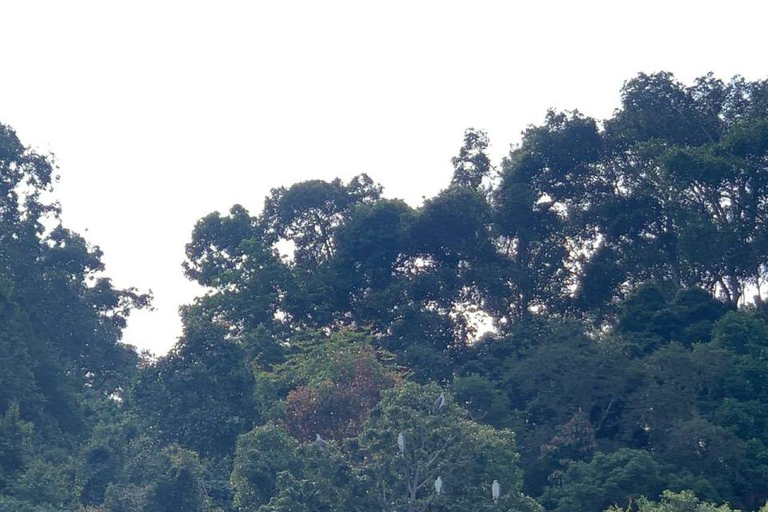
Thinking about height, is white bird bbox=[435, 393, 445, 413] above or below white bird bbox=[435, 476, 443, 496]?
above

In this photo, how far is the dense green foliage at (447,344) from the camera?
2253 cm

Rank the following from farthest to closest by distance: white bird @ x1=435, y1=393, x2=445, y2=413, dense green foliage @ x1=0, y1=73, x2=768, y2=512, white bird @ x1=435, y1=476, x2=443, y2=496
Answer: dense green foliage @ x1=0, y1=73, x2=768, y2=512 < white bird @ x1=435, y1=393, x2=445, y2=413 < white bird @ x1=435, y1=476, x2=443, y2=496

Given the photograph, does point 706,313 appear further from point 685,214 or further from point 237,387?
point 237,387

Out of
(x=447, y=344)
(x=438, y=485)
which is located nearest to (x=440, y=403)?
(x=438, y=485)

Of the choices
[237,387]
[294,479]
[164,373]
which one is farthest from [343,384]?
[294,479]

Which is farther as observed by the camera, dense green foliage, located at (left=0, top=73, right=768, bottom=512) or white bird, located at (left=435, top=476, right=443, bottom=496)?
dense green foliage, located at (left=0, top=73, right=768, bottom=512)

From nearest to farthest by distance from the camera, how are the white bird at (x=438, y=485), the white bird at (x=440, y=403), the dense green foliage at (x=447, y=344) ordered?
the white bird at (x=438, y=485), the white bird at (x=440, y=403), the dense green foliage at (x=447, y=344)

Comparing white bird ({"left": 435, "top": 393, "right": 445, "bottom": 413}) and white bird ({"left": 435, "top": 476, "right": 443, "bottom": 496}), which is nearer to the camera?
white bird ({"left": 435, "top": 476, "right": 443, "bottom": 496})

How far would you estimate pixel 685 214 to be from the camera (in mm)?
32938

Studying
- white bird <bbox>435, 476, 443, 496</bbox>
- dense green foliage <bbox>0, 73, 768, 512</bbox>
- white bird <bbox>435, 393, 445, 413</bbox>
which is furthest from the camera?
dense green foliage <bbox>0, 73, 768, 512</bbox>

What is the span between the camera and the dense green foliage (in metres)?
22.5

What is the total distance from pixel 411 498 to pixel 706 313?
14981 mm

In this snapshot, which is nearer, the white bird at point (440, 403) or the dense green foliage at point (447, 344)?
the white bird at point (440, 403)

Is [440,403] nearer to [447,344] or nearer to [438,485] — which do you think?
[438,485]
